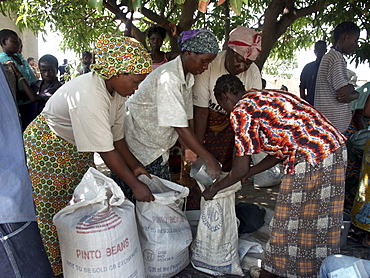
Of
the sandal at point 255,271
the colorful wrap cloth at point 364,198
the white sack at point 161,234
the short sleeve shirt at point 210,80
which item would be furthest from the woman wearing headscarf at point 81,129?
the colorful wrap cloth at point 364,198

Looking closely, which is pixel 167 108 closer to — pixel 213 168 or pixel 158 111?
pixel 158 111

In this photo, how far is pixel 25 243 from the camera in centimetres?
112

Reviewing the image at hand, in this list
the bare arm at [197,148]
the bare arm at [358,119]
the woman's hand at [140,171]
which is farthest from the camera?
the bare arm at [358,119]

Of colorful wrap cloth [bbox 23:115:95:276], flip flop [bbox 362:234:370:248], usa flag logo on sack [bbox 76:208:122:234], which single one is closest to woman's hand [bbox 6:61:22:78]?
colorful wrap cloth [bbox 23:115:95:276]

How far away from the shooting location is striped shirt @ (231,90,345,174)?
1879mm

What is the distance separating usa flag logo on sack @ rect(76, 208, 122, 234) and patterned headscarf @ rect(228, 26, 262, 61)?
1.42 m

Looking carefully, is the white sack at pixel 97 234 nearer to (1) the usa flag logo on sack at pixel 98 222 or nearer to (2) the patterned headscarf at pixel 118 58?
(1) the usa flag logo on sack at pixel 98 222

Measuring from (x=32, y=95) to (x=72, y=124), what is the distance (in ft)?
6.85

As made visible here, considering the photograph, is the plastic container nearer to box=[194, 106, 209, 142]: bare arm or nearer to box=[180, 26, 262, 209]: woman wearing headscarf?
box=[180, 26, 262, 209]: woman wearing headscarf

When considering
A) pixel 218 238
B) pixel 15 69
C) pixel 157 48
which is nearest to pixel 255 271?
pixel 218 238

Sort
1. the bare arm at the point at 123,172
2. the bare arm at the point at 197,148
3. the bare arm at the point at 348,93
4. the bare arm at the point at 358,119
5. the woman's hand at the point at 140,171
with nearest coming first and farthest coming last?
1. the bare arm at the point at 123,172
2. the bare arm at the point at 197,148
3. the woman's hand at the point at 140,171
4. the bare arm at the point at 348,93
5. the bare arm at the point at 358,119

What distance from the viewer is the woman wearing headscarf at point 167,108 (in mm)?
2086

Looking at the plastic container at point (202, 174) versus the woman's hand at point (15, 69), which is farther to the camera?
the woman's hand at point (15, 69)

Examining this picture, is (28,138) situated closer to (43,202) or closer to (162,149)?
(43,202)
